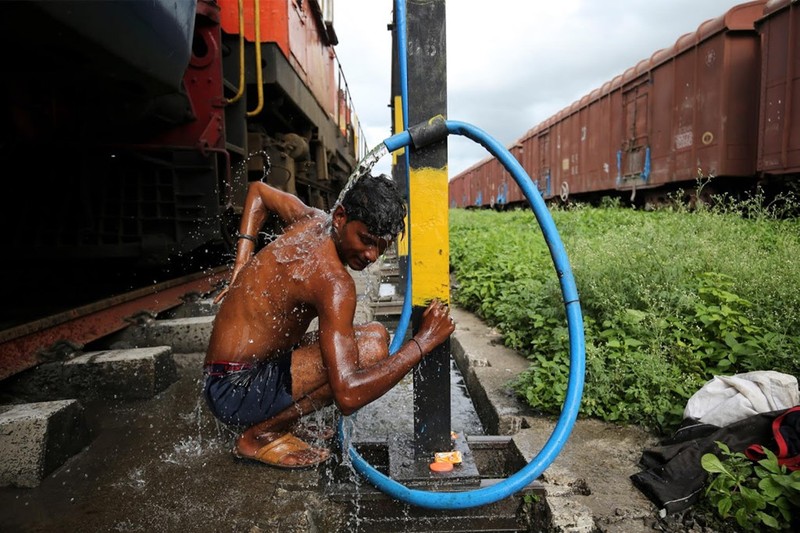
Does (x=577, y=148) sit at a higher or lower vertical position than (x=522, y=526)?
higher

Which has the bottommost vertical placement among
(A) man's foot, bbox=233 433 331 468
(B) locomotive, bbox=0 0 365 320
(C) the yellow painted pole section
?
(A) man's foot, bbox=233 433 331 468

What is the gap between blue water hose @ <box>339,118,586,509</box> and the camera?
5.59ft

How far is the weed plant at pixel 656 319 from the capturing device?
2508 mm

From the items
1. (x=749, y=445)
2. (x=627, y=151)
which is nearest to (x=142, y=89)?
(x=749, y=445)

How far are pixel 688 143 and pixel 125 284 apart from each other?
9.58 metres

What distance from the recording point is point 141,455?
7.42 ft

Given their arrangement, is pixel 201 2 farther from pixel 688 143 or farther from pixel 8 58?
pixel 688 143

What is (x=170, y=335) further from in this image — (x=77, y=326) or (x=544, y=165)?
(x=544, y=165)

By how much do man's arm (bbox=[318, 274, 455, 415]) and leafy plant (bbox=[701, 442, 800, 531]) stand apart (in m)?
1.04

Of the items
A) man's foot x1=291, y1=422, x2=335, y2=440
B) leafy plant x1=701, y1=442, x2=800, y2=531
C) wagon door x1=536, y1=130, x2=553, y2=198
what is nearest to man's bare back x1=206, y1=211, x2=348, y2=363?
man's foot x1=291, y1=422, x2=335, y2=440

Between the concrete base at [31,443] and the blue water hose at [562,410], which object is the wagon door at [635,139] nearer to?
the blue water hose at [562,410]

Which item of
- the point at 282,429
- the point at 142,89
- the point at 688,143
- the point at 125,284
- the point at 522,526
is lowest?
the point at 522,526

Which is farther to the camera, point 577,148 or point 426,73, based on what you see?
point 577,148

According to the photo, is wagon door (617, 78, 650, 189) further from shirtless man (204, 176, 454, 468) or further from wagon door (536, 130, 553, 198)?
shirtless man (204, 176, 454, 468)
